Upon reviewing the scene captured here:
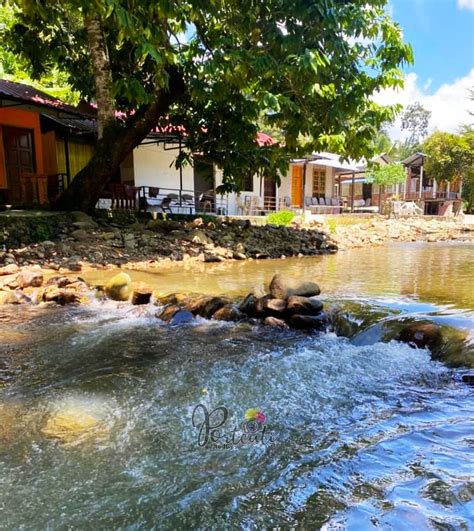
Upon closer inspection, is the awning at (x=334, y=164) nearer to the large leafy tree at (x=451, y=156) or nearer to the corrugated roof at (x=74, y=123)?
the large leafy tree at (x=451, y=156)

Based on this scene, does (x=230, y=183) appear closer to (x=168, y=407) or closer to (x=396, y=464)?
(x=168, y=407)

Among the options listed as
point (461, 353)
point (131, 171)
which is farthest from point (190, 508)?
point (131, 171)

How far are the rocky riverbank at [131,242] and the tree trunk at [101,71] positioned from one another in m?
2.24

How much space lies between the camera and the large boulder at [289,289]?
216 inches

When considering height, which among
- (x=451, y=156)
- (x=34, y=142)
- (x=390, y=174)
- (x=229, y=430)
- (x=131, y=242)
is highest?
(x=451, y=156)

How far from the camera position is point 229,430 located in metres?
2.83

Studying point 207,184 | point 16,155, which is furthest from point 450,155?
point 16,155

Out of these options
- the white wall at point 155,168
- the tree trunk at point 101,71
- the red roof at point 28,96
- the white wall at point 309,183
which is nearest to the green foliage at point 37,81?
the white wall at point 155,168

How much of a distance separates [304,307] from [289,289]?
515mm

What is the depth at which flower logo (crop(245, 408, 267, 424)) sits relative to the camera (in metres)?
2.96

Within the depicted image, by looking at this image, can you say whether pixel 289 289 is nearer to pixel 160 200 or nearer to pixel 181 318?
pixel 181 318

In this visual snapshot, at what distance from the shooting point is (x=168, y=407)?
312 centimetres

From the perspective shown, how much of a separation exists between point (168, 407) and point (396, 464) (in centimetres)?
152

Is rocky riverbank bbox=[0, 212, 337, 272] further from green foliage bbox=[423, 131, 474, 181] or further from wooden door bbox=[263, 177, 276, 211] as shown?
green foliage bbox=[423, 131, 474, 181]
